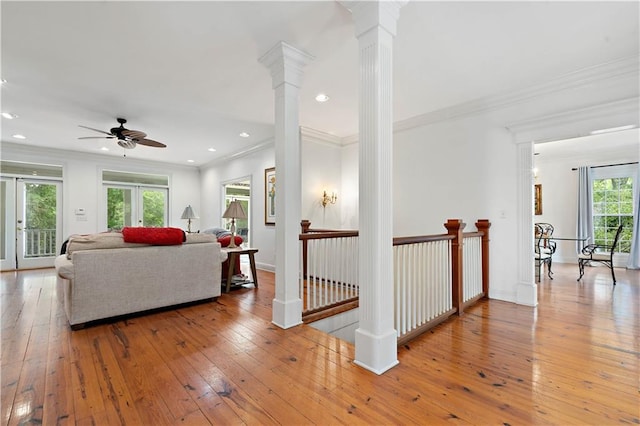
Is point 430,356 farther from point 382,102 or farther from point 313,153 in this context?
point 313,153

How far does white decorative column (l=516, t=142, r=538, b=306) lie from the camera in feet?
11.1

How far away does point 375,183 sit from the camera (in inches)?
76.6

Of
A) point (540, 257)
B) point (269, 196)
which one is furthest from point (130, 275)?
point (540, 257)

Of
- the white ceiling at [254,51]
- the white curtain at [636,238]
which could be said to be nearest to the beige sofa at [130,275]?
the white ceiling at [254,51]

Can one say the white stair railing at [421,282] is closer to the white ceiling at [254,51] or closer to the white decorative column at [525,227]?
the white decorative column at [525,227]

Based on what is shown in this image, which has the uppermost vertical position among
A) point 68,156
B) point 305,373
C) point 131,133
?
point 68,156

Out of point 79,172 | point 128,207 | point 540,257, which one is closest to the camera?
point 540,257

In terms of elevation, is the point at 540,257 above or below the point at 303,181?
below

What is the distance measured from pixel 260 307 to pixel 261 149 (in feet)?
11.5

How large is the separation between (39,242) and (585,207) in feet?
38.1

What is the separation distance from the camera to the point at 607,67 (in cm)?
285

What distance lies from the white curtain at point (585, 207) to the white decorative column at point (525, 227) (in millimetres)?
4337

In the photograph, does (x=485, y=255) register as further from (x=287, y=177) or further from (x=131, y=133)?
(x=131, y=133)

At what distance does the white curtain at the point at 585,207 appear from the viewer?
6.30m
